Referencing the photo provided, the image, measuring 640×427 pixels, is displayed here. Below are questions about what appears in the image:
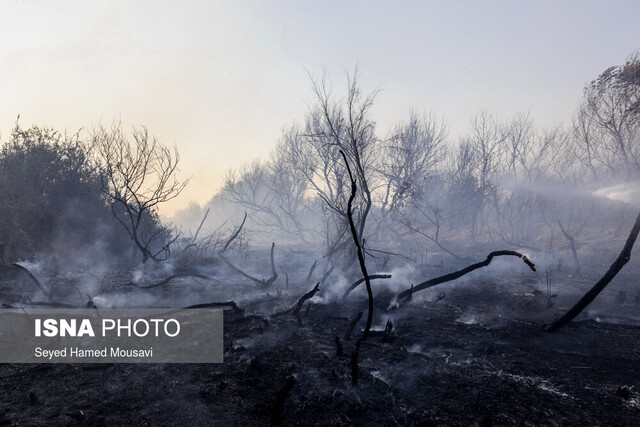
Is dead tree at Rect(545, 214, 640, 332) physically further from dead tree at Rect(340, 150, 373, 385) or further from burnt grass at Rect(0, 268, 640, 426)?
dead tree at Rect(340, 150, 373, 385)

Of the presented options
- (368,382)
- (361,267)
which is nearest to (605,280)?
(368,382)

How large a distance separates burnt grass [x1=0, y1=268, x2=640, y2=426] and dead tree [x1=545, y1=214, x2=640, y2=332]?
9.2 inches

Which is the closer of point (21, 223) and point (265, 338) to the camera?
point (265, 338)

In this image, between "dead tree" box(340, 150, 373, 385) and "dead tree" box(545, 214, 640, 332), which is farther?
"dead tree" box(545, 214, 640, 332)

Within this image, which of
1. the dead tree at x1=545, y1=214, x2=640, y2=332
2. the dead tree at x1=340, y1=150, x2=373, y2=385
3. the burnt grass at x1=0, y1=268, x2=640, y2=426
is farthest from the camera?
the dead tree at x1=545, y1=214, x2=640, y2=332

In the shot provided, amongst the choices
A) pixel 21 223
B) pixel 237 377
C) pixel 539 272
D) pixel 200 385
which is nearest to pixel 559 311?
pixel 539 272

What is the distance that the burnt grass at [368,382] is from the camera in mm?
4102

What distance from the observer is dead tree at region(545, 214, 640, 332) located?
252 inches

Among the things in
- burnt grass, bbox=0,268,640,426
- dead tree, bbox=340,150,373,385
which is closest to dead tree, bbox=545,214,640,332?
burnt grass, bbox=0,268,640,426

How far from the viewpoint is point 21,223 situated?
13.4 m

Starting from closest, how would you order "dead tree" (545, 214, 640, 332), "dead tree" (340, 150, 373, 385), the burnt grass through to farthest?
"dead tree" (340, 150, 373, 385)
the burnt grass
"dead tree" (545, 214, 640, 332)

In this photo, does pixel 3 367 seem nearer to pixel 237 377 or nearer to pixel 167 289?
pixel 237 377

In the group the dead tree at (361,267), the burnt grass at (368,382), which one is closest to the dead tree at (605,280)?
the burnt grass at (368,382)

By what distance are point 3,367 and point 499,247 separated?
93.4ft
